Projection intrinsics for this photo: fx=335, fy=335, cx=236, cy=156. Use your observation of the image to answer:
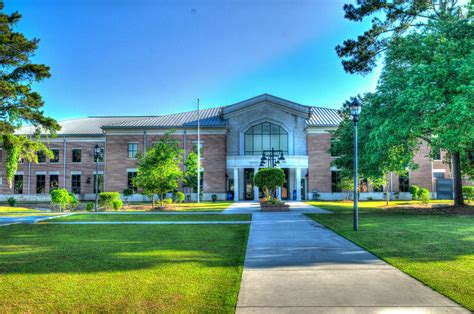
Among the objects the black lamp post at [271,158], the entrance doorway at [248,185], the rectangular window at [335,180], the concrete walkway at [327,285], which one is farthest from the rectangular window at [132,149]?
the concrete walkway at [327,285]

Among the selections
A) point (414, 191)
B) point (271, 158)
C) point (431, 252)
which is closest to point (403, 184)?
point (414, 191)

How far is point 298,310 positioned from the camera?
4.45 m

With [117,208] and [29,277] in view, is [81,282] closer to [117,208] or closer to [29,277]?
[29,277]

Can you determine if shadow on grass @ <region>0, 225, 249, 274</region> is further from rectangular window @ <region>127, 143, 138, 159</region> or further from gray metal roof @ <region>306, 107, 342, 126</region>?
gray metal roof @ <region>306, 107, 342, 126</region>

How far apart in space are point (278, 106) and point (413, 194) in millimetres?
18086

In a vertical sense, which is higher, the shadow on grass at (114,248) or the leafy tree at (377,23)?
the leafy tree at (377,23)

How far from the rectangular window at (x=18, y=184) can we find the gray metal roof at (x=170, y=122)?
699cm

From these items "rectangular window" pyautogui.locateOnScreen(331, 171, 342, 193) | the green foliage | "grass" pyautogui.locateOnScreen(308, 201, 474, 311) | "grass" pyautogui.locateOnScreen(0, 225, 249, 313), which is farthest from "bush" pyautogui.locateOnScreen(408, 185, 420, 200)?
the green foliage

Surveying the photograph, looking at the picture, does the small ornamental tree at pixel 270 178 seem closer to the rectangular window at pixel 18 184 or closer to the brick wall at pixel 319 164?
the brick wall at pixel 319 164

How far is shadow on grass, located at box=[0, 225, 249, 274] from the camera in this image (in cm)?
711

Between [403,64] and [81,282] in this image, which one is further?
[403,64]

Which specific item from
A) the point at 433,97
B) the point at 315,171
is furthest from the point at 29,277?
the point at 315,171

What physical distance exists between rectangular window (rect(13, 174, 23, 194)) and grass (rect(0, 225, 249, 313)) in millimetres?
36413

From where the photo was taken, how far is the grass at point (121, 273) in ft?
15.6
